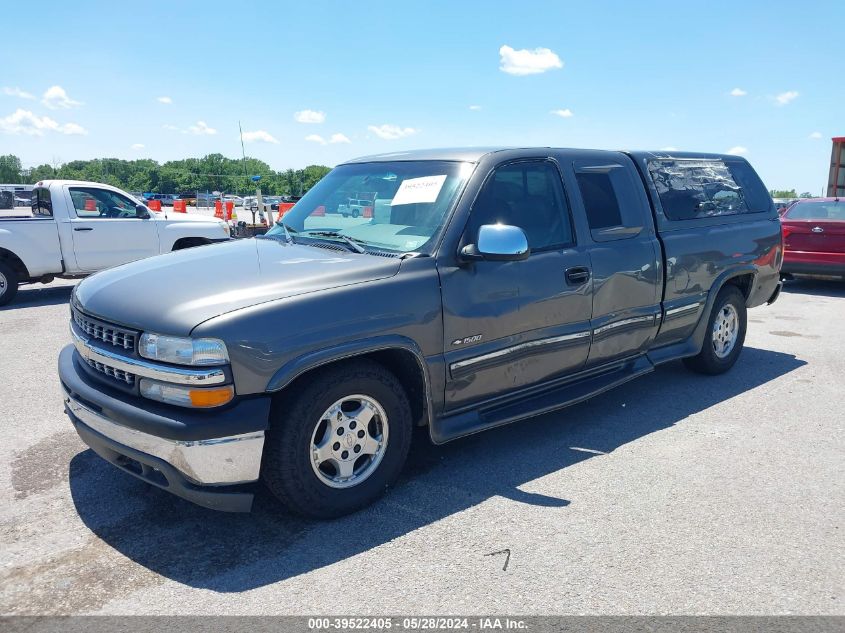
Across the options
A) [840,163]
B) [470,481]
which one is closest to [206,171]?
[840,163]

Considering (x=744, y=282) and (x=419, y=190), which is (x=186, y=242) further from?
(x=744, y=282)

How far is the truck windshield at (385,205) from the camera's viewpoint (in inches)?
149

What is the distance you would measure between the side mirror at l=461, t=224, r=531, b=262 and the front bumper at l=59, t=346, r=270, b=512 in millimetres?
1396

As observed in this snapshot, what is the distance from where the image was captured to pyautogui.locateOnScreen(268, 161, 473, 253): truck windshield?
12.4 feet

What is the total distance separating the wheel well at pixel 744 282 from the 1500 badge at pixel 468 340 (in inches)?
130

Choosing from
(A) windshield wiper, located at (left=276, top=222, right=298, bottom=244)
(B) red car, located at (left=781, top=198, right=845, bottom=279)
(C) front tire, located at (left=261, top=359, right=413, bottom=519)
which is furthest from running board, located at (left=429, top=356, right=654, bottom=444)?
(B) red car, located at (left=781, top=198, right=845, bottom=279)

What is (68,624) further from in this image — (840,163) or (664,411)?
(840,163)

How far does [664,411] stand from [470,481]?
2049mm

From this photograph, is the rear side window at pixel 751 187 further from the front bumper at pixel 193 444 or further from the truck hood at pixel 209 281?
the front bumper at pixel 193 444

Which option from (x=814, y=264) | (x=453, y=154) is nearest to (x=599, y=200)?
(x=453, y=154)

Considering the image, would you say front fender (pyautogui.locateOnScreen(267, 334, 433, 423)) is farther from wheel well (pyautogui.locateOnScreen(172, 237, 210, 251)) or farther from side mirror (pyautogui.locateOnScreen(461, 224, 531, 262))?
wheel well (pyautogui.locateOnScreen(172, 237, 210, 251))

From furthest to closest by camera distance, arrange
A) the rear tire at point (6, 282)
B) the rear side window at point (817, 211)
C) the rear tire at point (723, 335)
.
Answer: the rear side window at point (817, 211), the rear tire at point (6, 282), the rear tire at point (723, 335)

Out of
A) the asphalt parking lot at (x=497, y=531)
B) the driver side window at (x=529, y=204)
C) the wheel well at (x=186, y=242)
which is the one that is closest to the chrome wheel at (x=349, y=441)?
the asphalt parking lot at (x=497, y=531)

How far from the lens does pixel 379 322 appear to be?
327 cm
